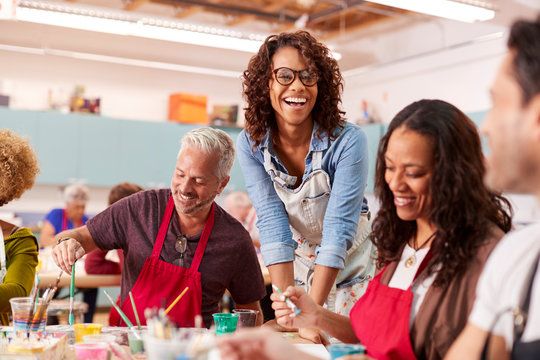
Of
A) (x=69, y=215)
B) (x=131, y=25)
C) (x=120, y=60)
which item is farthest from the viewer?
(x=120, y=60)

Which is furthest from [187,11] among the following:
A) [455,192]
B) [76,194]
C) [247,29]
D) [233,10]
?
[455,192]

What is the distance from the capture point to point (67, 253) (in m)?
2.44

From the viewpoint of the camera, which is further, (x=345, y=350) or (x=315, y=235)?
(x=315, y=235)

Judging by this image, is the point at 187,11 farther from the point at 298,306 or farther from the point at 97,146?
the point at 298,306

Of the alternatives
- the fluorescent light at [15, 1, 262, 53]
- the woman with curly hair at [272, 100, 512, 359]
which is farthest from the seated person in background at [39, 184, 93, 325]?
the woman with curly hair at [272, 100, 512, 359]

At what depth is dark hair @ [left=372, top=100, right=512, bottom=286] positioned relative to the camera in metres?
1.75

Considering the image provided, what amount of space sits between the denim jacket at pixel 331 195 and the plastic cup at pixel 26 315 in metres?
0.80

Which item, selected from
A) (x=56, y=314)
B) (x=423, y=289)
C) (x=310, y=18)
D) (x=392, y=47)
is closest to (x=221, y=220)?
(x=423, y=289)

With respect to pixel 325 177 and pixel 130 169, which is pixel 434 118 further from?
pixel 130 169

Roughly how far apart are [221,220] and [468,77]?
6.06m

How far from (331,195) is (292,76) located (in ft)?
1.46

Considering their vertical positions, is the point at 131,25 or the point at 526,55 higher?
the point at 131,25

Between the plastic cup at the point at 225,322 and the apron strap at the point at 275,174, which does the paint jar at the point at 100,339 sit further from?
the apron strap at the point at 275,174

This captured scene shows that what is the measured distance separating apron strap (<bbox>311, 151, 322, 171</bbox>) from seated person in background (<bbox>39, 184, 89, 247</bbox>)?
4.71 m
